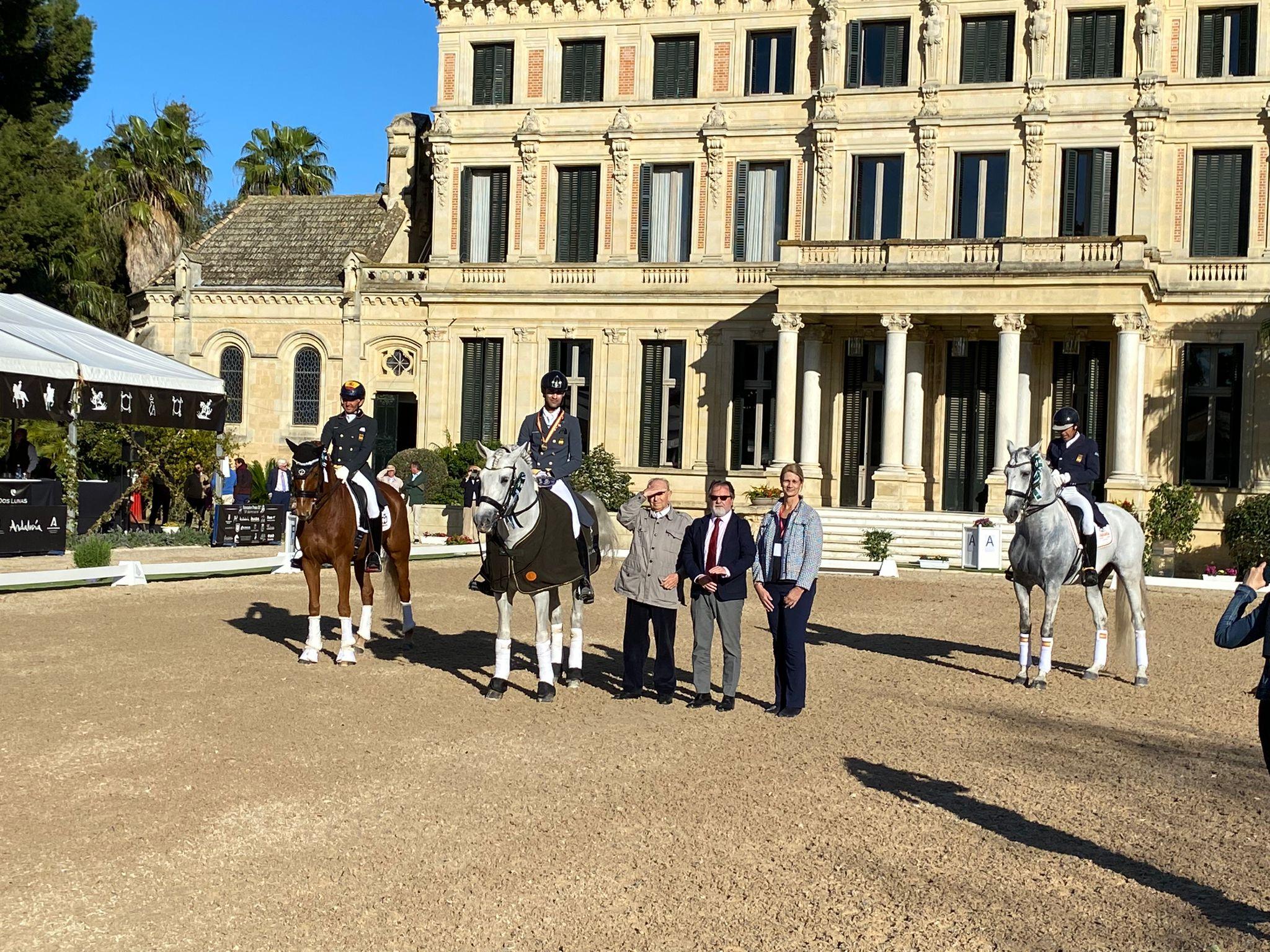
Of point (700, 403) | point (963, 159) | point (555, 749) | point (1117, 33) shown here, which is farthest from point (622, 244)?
point (555, 749)

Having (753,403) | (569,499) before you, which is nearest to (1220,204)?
(753,403)

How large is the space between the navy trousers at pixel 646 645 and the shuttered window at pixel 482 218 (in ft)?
96.3

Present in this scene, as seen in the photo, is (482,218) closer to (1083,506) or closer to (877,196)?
(877,196)

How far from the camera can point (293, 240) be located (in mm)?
43656

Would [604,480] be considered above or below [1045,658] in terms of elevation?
above

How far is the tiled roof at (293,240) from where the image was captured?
138ft

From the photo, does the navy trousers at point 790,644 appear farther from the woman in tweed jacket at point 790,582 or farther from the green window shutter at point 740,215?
the green window shutter at point 740,215

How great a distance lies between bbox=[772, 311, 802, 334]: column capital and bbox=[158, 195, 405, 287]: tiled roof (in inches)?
537

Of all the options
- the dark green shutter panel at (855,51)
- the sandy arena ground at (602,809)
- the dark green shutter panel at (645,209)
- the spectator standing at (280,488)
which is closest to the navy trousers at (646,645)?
the sandy arena ground at (602,809)

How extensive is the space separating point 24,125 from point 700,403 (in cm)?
2162

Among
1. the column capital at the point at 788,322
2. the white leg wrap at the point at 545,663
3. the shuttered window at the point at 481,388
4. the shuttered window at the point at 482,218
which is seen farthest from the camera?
the shuttered window at the point at 482,218

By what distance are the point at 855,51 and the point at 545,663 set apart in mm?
29109

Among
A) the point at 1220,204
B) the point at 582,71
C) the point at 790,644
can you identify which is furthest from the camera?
the point at 582,71

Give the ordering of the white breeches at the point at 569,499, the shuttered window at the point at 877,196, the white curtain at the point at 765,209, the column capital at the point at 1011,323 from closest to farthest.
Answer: the white breeches at the point at 569,499 → the column capital at the point at 1011,323 → the shuttered window at the point at 877,196 → the white curtain at the point at 765,209
